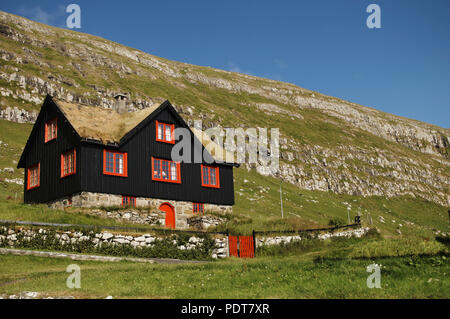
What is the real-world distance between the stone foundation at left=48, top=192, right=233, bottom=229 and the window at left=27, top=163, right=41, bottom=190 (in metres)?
3.70

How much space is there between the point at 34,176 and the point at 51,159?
3.69m

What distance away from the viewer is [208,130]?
130 m

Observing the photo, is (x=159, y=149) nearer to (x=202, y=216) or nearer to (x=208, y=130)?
(x=202, y=216)

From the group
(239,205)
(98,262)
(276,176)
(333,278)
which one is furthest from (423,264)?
(276,176)

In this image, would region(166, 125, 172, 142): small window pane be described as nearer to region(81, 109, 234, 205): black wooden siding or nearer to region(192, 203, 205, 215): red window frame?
region(81, 109, 234, 205): black wooden siding

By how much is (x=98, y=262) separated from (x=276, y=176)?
92707 millimetres

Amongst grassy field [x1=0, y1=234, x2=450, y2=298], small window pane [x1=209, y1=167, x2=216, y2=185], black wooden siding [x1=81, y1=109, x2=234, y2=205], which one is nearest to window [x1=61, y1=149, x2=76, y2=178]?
black wooden siding [x1=81, y1=109, x2=234, y2=205]

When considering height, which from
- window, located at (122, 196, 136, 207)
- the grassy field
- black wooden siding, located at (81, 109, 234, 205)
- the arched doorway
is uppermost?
black wooden siding, located at (81, 109, 234, 205)

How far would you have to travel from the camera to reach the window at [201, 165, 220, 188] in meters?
43.2

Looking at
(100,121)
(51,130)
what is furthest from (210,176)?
(51,130)

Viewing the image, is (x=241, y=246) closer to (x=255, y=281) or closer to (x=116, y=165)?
(x=116, y=165)

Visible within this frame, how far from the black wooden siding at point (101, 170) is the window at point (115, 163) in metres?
0.34

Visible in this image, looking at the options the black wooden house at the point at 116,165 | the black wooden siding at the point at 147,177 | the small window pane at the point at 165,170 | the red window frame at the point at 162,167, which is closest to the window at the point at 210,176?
the black wooden house at the point at 116,165
